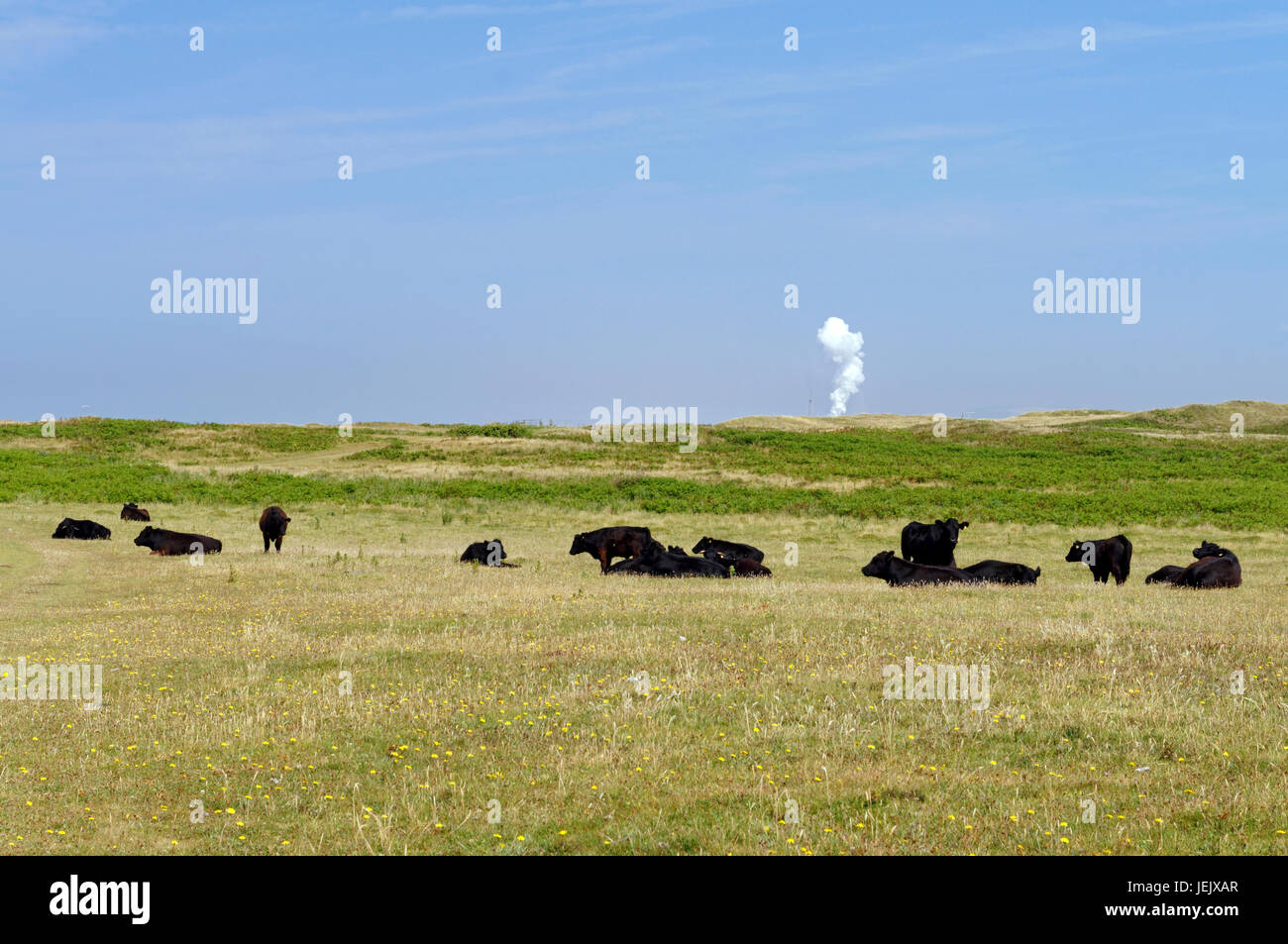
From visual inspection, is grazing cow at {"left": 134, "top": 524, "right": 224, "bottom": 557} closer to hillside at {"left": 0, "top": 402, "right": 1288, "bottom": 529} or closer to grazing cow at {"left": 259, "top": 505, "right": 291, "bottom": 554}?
grazing cow at {"left": 259, "top": 505, "right": 291, "bottom": 554}

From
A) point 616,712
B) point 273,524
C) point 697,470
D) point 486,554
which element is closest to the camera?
point 616,712

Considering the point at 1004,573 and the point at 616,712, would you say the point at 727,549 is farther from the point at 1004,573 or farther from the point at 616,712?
the point at 616,712

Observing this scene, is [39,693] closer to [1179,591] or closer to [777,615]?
[777,615]

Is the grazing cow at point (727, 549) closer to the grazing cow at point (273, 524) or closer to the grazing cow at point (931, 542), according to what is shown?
the grazing cow at point (931, 542)

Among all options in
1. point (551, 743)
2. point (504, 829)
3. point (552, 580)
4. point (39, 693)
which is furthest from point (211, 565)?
point (504, 829)

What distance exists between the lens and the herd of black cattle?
78.3ft

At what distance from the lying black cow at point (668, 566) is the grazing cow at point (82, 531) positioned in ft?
63.3

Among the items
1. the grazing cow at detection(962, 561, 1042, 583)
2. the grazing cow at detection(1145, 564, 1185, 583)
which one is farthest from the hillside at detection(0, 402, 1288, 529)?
the grazing cow at detection(962, 561, 1042, 583)

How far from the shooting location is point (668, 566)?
2547 cm

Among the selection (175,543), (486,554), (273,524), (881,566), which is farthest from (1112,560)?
(175,543)

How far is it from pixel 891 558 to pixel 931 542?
15.9 feet
